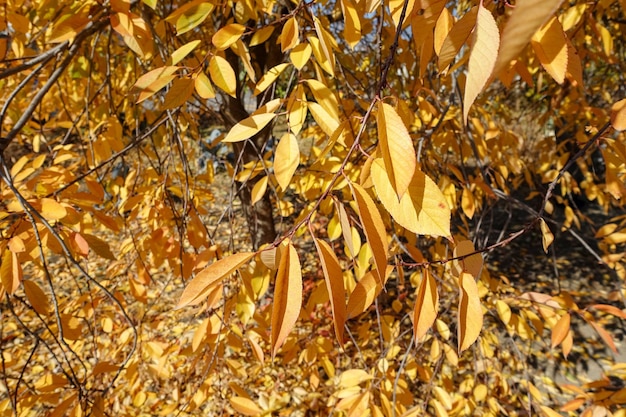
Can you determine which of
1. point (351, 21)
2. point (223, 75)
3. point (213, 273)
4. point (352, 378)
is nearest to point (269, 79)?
point (223, 75)

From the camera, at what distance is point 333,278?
43 centimetres

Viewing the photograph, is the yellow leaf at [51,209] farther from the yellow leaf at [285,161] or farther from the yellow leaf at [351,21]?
the yellow leaf at [351,21]

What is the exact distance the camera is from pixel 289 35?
70 centimetres

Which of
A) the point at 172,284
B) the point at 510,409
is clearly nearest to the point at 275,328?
the point at 510,409

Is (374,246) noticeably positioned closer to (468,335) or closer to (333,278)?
(333,278)

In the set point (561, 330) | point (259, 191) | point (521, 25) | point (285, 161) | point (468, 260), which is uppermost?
point (259, 191)

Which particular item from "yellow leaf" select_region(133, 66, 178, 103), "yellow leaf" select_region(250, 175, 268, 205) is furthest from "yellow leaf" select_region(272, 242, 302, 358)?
"yellow leaf" select_region(250, 175, 268, 205)

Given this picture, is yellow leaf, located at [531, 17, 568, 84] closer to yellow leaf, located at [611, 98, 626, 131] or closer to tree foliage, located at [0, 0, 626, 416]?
tree foliage, located at [0, 0, 626, 416]

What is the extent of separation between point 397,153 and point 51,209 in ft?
2.74

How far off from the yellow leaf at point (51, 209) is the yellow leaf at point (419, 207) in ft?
2.50

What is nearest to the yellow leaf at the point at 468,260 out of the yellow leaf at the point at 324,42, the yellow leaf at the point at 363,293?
Answer: the yellow leaf at the point at 363,293

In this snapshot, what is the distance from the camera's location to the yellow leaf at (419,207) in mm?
406

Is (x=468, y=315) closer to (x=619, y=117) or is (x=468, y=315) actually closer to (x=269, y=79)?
(x=619, y=117)

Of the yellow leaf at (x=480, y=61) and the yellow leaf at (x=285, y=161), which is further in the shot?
the yellow leaf at (x=285, y=161)
